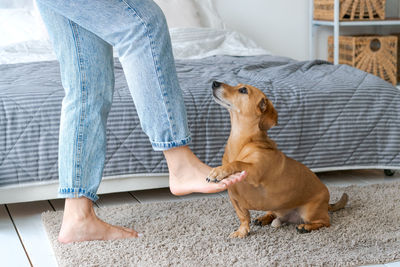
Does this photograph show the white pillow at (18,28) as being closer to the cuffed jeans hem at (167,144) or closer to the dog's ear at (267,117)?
the dog's ear at (267,117)

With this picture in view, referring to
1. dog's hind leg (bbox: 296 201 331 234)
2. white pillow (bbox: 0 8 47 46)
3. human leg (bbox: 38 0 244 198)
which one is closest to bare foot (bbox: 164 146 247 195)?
human leg (bbox: 38 0 244 198)

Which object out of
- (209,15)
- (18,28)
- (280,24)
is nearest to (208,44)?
(209,15)

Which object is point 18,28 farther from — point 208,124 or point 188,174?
point 188,174

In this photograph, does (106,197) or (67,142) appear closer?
(67,142)

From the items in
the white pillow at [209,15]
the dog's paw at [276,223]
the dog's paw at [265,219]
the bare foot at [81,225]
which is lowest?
the dog's paw at [265,219]

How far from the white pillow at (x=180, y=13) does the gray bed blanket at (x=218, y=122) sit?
38.3 inches

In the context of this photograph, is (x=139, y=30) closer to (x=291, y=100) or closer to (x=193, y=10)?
(x=291, y=100)

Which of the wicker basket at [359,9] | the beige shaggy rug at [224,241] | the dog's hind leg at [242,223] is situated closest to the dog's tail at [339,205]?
the beige shaggy rug at [224,241]

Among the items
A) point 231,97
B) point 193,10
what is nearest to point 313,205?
point 231,97

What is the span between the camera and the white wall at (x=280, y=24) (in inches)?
159

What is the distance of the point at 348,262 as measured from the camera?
4.42 ft

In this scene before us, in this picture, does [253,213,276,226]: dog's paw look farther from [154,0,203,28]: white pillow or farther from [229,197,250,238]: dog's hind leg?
[154,0,203,28]: white pillow

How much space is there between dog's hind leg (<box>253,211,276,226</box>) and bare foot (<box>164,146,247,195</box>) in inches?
14.0

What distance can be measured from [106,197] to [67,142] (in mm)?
735
